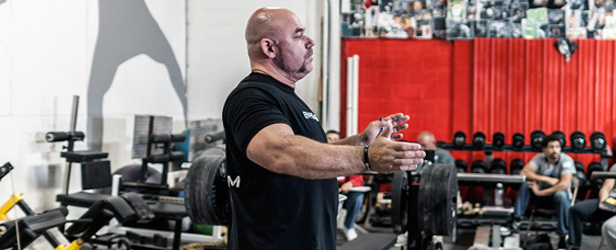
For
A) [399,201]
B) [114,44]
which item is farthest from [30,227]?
[114,44]

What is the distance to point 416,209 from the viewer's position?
4.07m

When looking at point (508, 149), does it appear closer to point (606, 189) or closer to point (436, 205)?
point (606, 189)

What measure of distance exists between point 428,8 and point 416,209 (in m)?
4.36

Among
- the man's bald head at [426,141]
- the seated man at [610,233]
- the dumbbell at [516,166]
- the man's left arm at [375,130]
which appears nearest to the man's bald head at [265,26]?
the man's left arm at [375,130]

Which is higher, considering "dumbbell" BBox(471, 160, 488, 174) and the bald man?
the bald man

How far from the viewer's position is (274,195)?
4.99 feet

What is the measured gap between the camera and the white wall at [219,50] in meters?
7.71

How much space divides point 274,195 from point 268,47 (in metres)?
0.37

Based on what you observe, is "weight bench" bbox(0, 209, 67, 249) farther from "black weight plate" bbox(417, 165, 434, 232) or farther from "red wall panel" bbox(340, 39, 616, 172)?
"red wall panel" bbox(340, 39, 616, 172)

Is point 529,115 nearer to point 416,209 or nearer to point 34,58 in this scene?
point 416,209

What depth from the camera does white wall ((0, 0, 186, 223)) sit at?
4.70 m

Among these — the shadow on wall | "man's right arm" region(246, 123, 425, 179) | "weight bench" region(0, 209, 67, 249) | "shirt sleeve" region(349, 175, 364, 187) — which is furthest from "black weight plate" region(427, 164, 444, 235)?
the shadow on wall

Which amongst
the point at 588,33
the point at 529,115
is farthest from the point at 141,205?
the point at 588,33

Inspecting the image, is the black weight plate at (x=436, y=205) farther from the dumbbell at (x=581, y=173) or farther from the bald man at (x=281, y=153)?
the dumbbell at (x=581, y=173)
